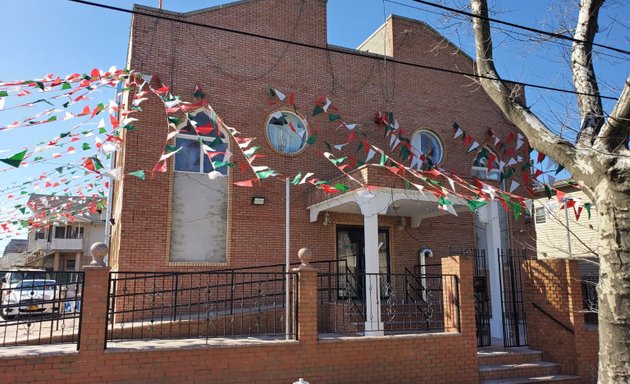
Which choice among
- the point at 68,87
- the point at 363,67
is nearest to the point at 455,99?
the point at 363,67

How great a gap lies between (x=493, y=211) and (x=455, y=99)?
4455 millimetres

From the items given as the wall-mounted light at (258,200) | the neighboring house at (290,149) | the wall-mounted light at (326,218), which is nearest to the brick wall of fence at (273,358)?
the neighboring house at (290,149)

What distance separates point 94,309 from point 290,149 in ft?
22.5

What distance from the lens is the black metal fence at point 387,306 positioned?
8641mm

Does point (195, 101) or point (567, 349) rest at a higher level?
point (195, 101)

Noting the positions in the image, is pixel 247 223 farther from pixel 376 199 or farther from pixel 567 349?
pixel 567 349

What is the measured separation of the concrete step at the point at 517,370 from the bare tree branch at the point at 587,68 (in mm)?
4218

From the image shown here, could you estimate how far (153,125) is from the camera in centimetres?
1096

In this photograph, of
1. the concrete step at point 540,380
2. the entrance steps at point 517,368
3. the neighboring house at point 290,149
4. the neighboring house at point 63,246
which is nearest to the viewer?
the concrete step at point 540,380

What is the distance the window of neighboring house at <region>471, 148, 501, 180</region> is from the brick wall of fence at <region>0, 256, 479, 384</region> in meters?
6.36

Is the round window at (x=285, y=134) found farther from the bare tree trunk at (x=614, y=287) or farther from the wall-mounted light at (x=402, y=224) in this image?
the bare tree trunk at (x=614, y=287)

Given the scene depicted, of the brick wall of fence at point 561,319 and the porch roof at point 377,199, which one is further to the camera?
the porch roof at point 377,199

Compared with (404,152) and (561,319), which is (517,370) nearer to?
(561,319)

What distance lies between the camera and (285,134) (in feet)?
40.5
